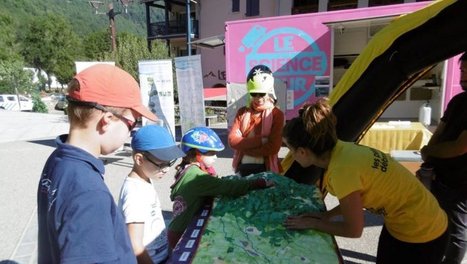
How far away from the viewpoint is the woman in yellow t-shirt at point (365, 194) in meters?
1.64

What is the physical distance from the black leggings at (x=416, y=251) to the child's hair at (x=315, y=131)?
2.20ft

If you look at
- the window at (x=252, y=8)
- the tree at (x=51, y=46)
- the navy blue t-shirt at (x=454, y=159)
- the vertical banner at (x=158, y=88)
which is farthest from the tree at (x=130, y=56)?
the tree at (x=51, y=46)

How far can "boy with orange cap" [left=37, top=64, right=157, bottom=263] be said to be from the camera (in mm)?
996

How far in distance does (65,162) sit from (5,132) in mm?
14518

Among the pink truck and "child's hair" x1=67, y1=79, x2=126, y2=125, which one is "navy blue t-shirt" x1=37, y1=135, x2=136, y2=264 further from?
the pink truck

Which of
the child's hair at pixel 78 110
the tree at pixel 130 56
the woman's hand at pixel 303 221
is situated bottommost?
the woman's hand at pixel 303 221

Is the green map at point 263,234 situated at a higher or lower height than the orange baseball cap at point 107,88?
lower

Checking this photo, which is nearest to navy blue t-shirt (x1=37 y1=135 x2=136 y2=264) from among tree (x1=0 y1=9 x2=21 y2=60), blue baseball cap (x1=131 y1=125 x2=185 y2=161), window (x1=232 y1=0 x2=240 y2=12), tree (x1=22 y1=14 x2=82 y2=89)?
blue baseball cap (x1=131 y1=125 x2=185 y2=161)

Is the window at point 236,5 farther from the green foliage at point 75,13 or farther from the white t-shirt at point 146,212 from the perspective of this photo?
the green foliage at point 75,13

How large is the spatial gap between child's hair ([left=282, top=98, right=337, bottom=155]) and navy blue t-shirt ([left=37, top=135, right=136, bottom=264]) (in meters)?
0.99

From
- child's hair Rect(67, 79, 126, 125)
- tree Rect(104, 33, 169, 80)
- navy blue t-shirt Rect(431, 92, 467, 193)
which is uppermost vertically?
tree Rect(104, 33, 169, 80)

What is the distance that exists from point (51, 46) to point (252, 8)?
41.0 m

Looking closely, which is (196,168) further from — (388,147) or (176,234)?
(388,147)

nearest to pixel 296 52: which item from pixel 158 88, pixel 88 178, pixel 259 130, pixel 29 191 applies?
pixel 158 88
